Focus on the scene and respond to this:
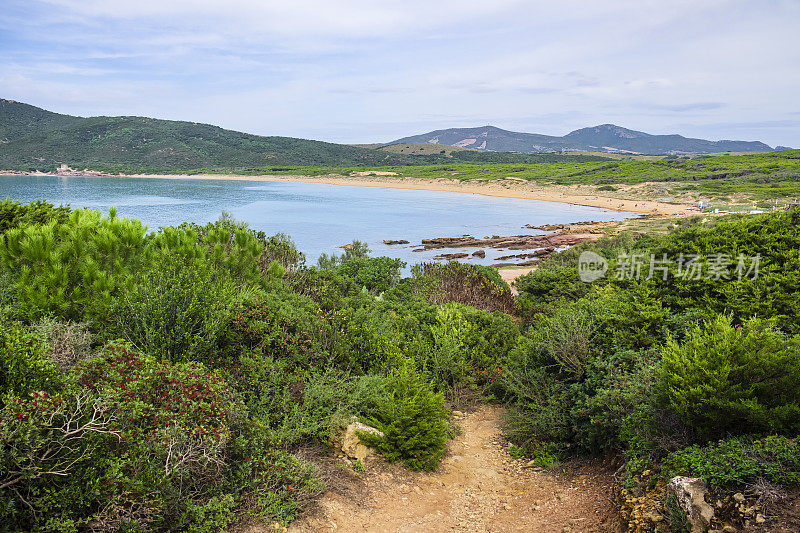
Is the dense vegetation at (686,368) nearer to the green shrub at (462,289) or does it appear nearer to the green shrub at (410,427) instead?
the green shrub at (410,427)

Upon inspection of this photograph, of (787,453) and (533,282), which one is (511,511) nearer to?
(787,453)

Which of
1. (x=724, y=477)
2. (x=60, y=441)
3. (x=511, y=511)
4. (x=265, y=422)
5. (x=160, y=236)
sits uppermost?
(x=160, y=236)

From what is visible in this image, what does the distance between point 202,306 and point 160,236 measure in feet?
10.0

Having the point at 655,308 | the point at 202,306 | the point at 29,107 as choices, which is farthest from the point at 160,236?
the point at 29,107

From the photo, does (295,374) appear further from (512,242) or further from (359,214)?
(359,214)

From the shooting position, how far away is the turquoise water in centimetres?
3916

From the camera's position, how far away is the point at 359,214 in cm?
5403

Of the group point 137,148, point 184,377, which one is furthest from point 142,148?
point 184,377

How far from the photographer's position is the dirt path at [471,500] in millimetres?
4895

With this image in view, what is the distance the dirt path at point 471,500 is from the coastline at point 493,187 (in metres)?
44.9

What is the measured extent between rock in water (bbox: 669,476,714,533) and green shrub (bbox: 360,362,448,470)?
295 cm

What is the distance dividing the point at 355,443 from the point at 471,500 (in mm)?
1506

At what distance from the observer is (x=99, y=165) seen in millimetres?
110875

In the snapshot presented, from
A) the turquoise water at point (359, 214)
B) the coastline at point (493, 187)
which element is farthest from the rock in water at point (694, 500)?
the coastline at point (493, 187)
